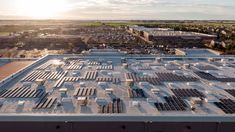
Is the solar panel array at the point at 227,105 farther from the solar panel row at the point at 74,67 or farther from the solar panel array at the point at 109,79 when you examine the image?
the solar panel row at the point at 74,67

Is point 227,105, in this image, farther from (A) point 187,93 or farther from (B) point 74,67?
(B) point 74,67

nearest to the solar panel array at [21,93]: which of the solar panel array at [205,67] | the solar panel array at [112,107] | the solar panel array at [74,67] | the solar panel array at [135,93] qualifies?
the solar panel array at [112,107]

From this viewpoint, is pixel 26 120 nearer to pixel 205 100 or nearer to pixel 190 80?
pixel 205 100

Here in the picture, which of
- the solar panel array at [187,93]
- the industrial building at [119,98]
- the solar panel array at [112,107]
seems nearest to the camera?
the industrial building at [119,98]

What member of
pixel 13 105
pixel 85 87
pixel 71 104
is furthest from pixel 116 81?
pixel 13 105
